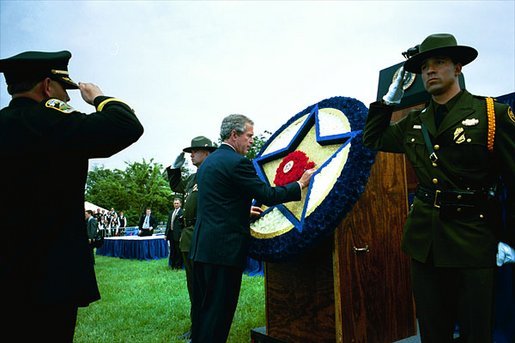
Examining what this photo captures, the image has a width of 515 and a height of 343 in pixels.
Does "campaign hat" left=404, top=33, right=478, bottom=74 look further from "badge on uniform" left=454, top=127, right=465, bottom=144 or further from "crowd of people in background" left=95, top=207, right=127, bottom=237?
"crowd of people in background" left=95, top=207, right=127, bottom=237

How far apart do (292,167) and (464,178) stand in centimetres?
151

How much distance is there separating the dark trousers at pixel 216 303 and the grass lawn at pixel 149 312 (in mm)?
1436

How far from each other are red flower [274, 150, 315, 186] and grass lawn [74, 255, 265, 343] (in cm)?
190

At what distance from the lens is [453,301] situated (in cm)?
198

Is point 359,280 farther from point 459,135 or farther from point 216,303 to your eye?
point 459,135

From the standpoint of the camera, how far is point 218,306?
2732mm

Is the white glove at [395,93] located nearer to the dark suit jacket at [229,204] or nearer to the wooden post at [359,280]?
the wooden post at [359,280]

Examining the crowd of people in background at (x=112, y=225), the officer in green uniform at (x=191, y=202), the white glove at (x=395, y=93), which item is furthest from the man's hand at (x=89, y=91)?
the crowd of people in background at (x=112, y=225)

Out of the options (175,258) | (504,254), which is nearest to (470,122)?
(504,254)

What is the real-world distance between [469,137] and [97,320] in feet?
17.0

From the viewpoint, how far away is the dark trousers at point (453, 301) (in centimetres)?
183

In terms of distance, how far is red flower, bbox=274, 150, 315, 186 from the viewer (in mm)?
3100

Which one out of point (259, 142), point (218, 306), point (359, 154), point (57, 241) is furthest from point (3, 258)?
point (259, 142)

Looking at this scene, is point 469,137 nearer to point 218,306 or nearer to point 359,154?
point 359,154
